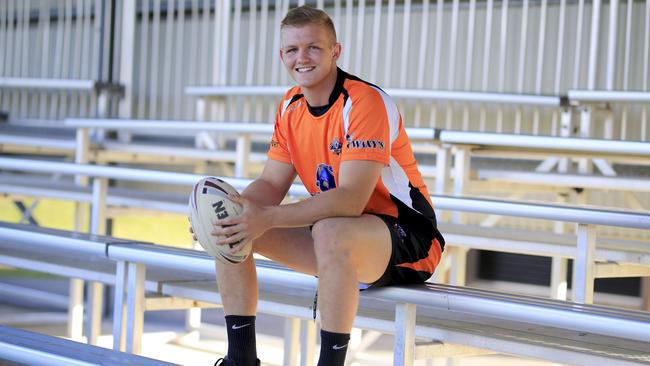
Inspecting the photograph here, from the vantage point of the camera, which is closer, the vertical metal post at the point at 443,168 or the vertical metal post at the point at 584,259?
the vertical metal post at the point at 584,259

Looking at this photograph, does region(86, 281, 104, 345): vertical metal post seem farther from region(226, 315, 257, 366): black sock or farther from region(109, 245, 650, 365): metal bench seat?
region(226, 315, 257, 366): black sock

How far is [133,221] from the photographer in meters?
6.63

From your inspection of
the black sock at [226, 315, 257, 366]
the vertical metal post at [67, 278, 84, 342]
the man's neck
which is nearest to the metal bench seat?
the black sock at [226, 315, 257, 366]

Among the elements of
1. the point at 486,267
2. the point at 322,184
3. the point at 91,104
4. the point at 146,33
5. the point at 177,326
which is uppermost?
the point at 146,33

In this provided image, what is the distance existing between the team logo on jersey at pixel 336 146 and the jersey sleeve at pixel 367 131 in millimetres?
54

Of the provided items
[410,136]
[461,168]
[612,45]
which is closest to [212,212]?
[410,136]

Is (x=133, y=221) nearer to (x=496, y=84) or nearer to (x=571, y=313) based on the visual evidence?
(x=496, y=84)

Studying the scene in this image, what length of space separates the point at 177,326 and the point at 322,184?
12.1 ft

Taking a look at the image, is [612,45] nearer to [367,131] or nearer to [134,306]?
[367,131]

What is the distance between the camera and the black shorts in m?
2.13

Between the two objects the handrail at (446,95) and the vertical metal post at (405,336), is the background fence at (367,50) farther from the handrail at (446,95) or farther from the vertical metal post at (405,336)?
the vertical metal post at (405,336)

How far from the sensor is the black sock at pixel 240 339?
→ 7.18ft

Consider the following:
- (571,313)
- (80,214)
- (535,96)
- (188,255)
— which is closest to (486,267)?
(535,96)

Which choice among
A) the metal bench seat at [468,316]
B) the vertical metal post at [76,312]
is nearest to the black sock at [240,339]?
the metal bench seat at [468,316]
